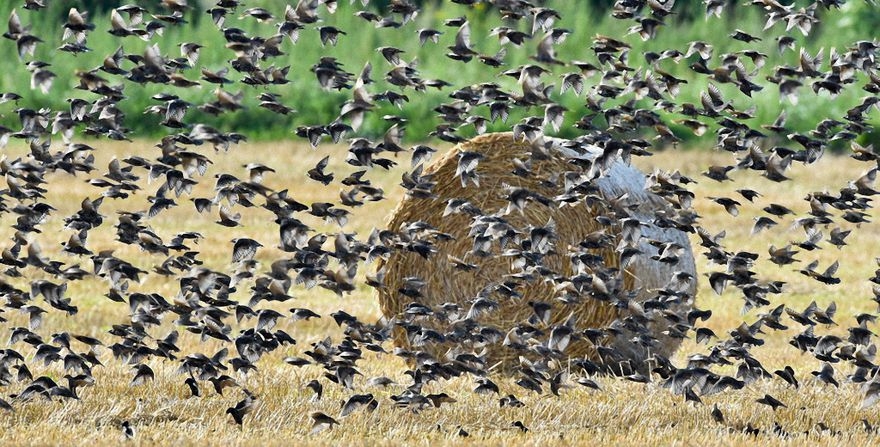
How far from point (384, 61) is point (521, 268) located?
2377 cm

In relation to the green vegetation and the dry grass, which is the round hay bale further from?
the green vegetation

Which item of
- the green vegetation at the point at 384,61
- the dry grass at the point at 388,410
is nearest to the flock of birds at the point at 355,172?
the dry grass at the point at 388,410

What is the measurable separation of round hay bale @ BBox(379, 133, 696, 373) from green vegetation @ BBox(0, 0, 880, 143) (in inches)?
637

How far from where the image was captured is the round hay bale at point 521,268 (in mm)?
11352

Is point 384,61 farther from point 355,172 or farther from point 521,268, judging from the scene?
point 355,172

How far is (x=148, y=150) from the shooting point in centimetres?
2862

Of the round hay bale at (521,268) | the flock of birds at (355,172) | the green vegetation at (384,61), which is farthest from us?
the green vegetation at (384,61)

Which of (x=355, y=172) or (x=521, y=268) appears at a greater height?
(x=355, y=172)

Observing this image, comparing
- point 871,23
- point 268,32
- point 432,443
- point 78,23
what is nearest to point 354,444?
point 432,443

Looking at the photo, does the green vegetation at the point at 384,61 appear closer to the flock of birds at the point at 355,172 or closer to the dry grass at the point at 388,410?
the dry grass at the point at 388,410

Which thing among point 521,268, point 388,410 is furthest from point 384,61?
point 388,410

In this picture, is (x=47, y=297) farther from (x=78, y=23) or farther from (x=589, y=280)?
(x=589, y=280)

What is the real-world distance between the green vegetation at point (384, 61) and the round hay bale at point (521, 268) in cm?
1618

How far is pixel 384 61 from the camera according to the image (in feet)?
113
